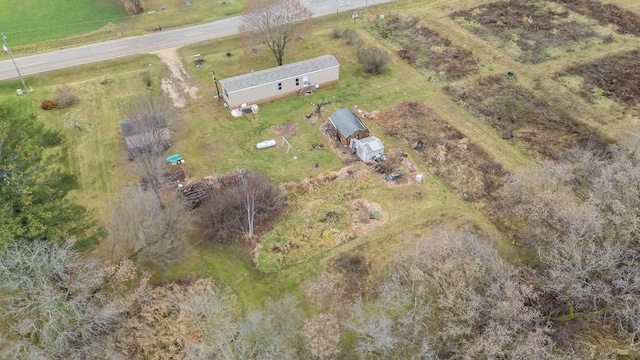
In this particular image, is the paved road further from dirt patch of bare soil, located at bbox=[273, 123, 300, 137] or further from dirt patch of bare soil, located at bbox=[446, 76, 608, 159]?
dirt patch of bare soil, located at bbox=[446, 76, 608, 159]

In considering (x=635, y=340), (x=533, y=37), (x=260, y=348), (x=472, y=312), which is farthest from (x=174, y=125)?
(x=533, y=37)

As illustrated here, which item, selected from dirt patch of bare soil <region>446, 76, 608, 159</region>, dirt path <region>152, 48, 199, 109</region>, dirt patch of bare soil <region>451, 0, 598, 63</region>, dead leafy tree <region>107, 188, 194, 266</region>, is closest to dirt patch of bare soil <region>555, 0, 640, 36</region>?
dirt patch of bare soil <region>451, 0, 598, 63</region>

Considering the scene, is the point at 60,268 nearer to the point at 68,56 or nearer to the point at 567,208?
the point at 567,208

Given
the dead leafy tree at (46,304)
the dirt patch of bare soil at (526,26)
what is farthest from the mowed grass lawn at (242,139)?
the dirt patch of bare soil at (526,26)

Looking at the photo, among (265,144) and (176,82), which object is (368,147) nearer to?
(265,144)

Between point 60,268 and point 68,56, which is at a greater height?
point 68,56
